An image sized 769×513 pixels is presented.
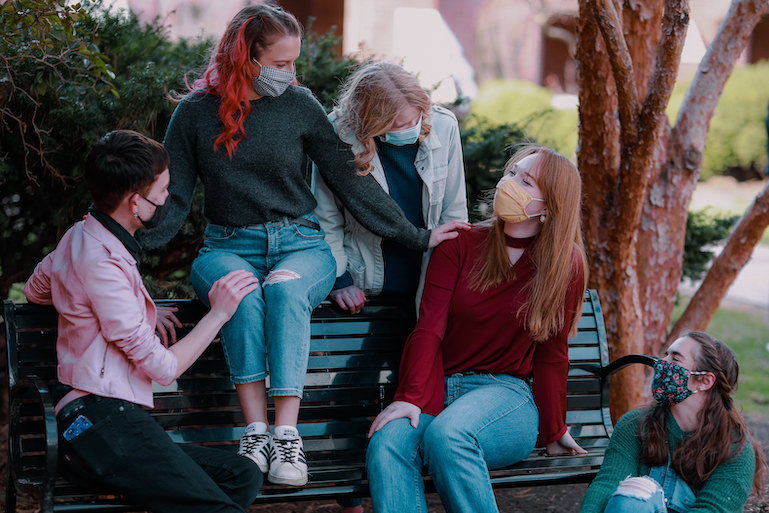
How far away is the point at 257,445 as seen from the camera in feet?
9.96

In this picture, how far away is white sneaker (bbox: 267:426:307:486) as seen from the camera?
2.94 m

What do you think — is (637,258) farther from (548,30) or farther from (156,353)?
(548,30)

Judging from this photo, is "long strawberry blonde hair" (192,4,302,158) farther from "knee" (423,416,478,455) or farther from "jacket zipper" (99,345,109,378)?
"knee" (423,416,478,455)

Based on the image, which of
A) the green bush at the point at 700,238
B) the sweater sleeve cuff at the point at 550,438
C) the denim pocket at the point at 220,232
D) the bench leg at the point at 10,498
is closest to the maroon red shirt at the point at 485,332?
the sweater sleeve cuff at the point at 550,438

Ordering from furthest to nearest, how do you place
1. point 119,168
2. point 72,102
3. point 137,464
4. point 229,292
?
point 72,102, point 229,292, point 119,168, point 137,464

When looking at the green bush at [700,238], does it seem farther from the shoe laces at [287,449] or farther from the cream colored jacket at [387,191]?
the shoe laces at [287,449]

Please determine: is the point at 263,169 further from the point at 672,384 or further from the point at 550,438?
the point at 672,384

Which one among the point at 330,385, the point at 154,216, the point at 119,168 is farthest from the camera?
the point at 330,385

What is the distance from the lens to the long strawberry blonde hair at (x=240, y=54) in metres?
3.29

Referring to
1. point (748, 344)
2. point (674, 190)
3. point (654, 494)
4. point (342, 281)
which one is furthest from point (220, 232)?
point (748, 344)

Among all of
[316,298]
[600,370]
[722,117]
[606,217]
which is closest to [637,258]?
[606,217]

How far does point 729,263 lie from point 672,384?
1.55 m

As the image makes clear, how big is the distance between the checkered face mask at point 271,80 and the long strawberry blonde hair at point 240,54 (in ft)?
0.12

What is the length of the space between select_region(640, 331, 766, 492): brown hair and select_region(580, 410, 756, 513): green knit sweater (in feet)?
0.08
